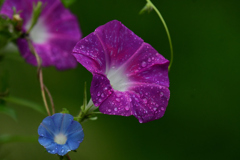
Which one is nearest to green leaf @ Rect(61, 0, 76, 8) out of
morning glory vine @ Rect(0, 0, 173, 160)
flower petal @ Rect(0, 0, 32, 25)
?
morning glory vine @ Rect(0, 0, 173, 160)

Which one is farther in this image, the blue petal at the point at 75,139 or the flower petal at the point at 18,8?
the flower petal at the point at 18,8

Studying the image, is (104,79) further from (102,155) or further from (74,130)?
(102,155)

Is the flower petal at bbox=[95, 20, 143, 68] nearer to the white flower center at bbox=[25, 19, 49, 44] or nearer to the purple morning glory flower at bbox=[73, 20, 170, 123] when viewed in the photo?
the purple morning glory flower at bbox=[73, 20, 170, 123]

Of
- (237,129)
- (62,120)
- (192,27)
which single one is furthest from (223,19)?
(62,120)

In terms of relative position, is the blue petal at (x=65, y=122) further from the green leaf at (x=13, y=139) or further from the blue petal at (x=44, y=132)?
the green leaf at (x=13, y=139)

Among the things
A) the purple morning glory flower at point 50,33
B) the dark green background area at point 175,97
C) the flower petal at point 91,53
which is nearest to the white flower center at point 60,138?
the flower petal at point 91,53
